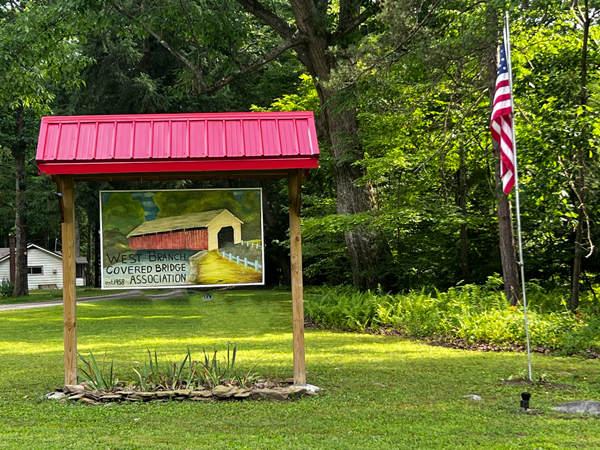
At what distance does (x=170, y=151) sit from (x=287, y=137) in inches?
53.4

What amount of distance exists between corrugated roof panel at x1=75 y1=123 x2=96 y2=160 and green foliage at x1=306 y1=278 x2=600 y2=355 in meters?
7.56

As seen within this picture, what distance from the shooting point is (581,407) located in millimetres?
6703

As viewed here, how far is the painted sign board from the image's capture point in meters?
8.04

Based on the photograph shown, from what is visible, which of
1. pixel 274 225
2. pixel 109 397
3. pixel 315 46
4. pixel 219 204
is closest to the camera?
pixel 109 397

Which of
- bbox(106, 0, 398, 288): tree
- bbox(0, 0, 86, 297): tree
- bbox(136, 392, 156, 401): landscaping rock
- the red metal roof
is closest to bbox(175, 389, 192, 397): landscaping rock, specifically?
bbox(136, 392, 156, 401): landscaping rock

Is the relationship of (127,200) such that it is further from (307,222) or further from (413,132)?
(413,132)

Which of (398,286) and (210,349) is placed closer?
→ (210,349)

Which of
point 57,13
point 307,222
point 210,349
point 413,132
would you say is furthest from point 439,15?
point 57,13

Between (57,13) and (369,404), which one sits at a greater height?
(57,13)

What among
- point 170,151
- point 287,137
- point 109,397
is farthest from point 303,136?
point 109,397

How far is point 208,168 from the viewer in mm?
7551

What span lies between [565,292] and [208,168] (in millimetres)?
11222

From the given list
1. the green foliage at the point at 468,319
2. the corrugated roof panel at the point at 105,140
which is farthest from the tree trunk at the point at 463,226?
the corrugated roof panel at the point at 105,140

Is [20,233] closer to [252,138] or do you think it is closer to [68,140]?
[68,140]
